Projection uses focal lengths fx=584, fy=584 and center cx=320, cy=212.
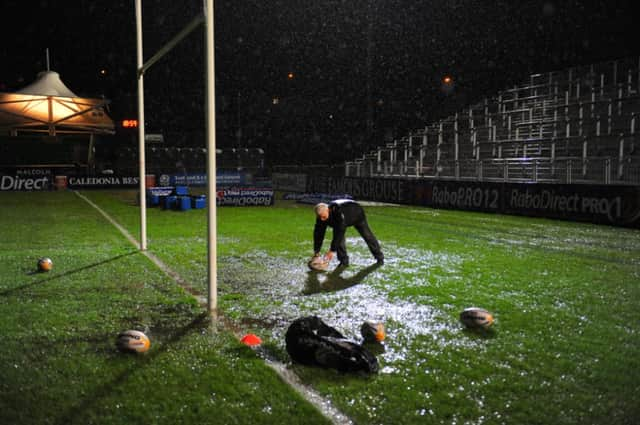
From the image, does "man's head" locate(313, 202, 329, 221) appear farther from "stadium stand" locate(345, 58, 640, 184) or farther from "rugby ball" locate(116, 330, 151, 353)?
"stadium stand" locate(345, 58, 640, 184)

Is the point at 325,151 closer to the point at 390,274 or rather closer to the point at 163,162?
the point at 163,162

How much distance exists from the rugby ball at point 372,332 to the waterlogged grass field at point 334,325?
228mm

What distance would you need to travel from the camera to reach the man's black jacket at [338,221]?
30.0ft

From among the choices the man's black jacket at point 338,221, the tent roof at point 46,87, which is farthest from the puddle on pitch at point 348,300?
the tent roof at point 46,87

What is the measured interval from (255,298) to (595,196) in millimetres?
12580

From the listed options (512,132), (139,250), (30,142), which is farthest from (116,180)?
(139,250)

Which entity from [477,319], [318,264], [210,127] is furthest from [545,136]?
[210,127]

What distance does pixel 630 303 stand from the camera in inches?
275

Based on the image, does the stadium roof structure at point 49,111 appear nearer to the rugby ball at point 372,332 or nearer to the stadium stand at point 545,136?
the stadium stand at point 545,136

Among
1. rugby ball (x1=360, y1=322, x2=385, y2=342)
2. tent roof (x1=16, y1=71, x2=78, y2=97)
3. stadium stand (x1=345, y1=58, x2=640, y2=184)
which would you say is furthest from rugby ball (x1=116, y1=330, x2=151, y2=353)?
tent roof (x1=16, y1=71, x2=78, y2=97)

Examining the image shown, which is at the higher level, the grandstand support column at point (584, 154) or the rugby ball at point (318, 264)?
the grandstand support column at point (584, 154)

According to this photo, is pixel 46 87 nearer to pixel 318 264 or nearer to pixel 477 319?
pixel 318 264

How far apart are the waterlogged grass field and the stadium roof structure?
51.9ft

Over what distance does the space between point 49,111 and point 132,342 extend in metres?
24.6
